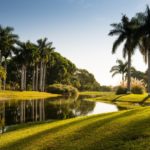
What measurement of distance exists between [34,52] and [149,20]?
46579 mm

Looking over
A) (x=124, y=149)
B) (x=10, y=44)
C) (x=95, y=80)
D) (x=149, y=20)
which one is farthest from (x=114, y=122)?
(x=95, y=80)

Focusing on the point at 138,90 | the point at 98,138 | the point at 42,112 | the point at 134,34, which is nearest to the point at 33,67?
the point at 138,90

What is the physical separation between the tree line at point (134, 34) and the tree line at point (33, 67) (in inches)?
1099

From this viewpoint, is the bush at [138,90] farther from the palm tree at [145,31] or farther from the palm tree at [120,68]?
the palm tree at [120,68]

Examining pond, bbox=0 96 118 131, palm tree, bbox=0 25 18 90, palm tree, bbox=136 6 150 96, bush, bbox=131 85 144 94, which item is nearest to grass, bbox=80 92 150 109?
pond, bbox=0 96 118 131

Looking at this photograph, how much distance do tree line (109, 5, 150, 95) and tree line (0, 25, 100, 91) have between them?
1099 inches

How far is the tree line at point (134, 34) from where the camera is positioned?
2030 inches

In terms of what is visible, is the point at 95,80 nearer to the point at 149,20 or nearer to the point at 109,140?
the point at 149,20

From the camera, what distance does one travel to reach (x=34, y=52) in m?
90.2

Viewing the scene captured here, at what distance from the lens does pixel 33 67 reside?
113 meters

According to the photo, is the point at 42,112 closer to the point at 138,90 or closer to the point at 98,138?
the point at 98,138

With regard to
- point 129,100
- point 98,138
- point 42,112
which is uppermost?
point 129,100

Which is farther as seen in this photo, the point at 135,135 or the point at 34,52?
the point at 34,52

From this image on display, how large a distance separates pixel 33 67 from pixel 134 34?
215 ft
